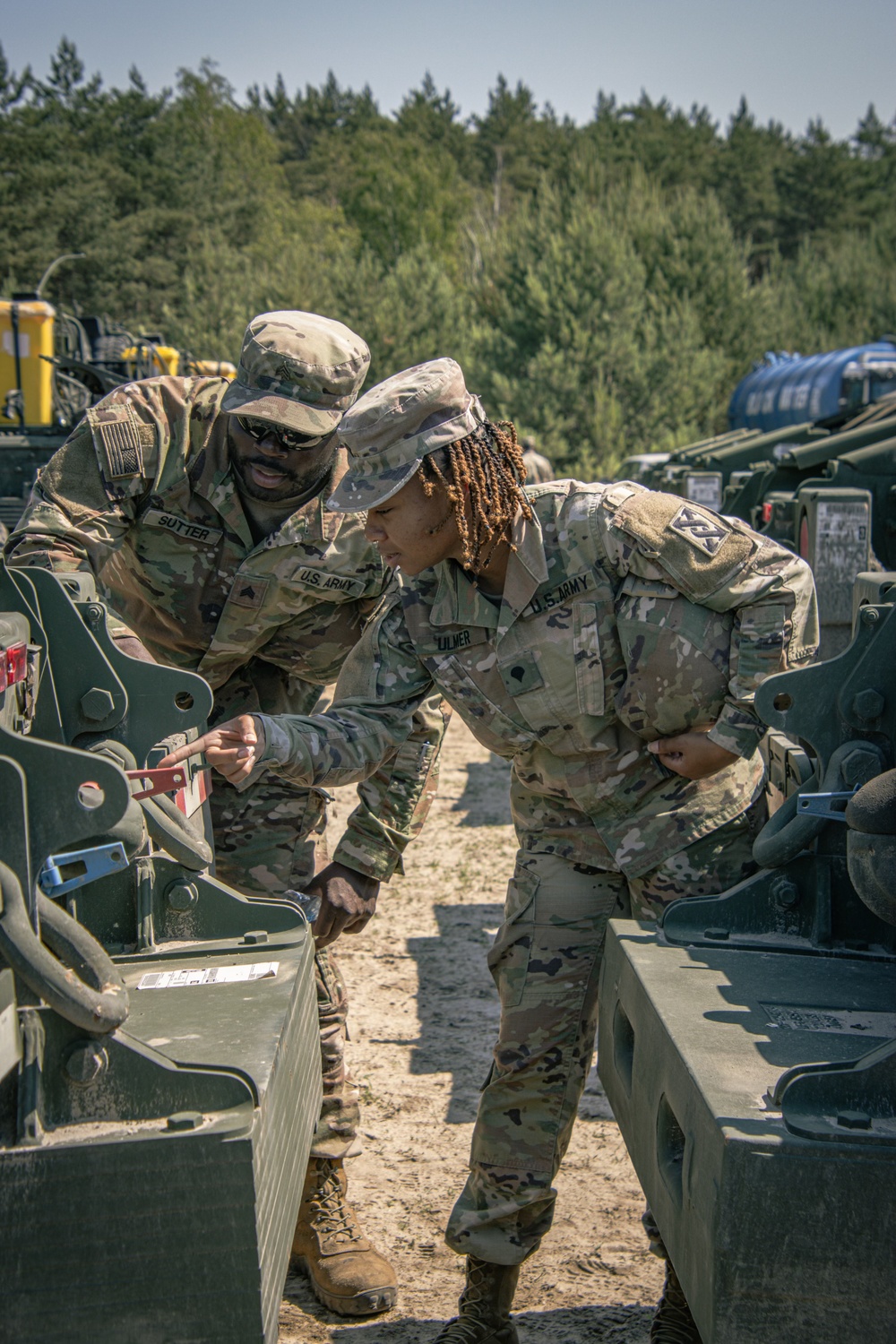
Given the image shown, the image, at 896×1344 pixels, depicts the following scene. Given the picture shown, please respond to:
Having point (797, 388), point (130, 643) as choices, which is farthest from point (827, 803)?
point (797, 388)

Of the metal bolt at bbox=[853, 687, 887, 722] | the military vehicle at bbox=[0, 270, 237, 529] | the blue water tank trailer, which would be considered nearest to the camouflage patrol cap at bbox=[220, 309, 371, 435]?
the metal bolt at bbox=[853, 687, 887, 722]

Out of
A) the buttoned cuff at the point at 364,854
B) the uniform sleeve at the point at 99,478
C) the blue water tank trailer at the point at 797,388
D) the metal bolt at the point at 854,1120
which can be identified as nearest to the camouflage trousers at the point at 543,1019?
the buttoned cuff at the point at 364,854

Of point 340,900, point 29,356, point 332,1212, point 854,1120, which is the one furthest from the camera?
point 29,356

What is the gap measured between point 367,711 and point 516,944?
57cm

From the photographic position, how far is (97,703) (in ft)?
7.41

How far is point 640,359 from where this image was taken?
29250 millimetres

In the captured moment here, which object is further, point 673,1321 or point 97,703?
point 673,1321

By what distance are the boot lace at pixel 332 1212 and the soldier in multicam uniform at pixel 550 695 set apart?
1.49 feet

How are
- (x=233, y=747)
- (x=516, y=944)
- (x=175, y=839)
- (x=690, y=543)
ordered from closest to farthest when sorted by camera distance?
1. (x=175, y=839)
2. (x=233, y=747)
3. (x=690, y=543)
4. (x=516, y=944)

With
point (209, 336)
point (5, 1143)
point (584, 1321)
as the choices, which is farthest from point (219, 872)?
point (209, 336)

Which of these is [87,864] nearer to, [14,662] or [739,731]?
[14,662]

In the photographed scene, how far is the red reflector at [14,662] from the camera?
6.36ft

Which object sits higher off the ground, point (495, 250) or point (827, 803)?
point (495, 250)

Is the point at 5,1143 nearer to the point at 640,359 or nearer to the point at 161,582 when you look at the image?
the point at 161,582
